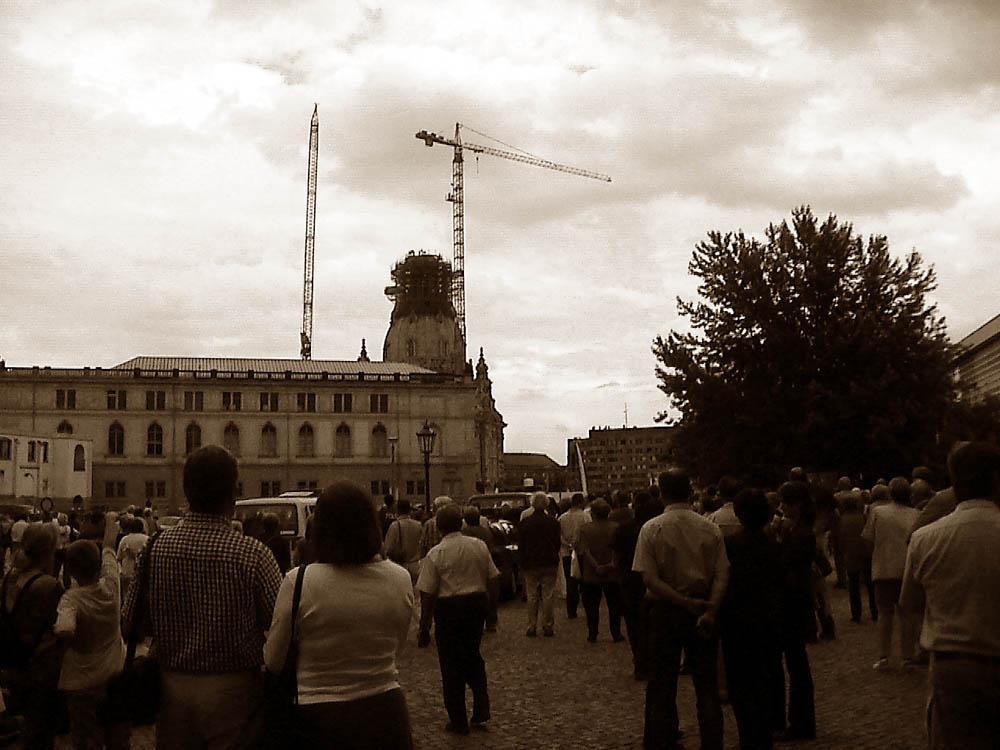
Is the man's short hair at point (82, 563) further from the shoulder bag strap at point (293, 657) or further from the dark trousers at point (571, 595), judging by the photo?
the dark trousers at point (571, 595)

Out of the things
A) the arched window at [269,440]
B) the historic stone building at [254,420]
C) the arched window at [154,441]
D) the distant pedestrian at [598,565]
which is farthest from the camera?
the arched window at [269,440]

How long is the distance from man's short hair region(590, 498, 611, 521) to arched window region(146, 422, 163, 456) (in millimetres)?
81113

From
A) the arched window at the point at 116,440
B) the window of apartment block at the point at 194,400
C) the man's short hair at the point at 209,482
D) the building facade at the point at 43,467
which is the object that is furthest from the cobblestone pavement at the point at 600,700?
the arched window at the point at 116,440

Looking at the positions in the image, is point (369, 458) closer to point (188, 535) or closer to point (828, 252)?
point (828, 252)

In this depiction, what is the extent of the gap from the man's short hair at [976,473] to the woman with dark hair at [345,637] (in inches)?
114

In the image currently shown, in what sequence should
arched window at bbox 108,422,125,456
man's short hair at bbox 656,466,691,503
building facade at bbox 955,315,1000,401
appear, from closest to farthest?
1. man's short hair at bbox 656,466,691,503
2. building facade at bbox 955,315,1000,401
3. arched window at bbox 108,422,125,456

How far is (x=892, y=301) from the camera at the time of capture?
34.8 metres

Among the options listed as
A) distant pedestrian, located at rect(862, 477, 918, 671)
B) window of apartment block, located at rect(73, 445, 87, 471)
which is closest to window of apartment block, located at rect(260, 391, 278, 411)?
window of apartment block, located at rect(73, 445, 87, 471)

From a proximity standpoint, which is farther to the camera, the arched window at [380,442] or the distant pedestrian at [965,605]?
the arched window at [380,442]

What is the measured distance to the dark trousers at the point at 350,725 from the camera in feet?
15.3

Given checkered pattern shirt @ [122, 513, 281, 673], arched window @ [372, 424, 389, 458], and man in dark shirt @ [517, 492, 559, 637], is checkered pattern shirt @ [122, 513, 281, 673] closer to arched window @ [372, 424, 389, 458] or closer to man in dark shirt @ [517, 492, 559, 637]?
man in dark shirt @ [517, 492, 559, 637]

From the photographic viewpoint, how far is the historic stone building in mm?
90438

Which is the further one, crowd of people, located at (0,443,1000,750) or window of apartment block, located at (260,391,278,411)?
window of apartment block, located at (260,391,278,411)

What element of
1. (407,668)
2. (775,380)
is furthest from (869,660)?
(775,380)
